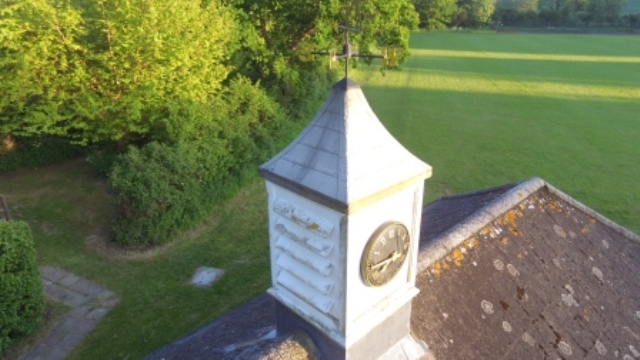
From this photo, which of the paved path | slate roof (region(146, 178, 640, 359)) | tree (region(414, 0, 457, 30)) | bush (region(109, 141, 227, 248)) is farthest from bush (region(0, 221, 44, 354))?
tree (region(414, 0, 457, 30))

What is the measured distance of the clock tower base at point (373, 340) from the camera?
199 inches

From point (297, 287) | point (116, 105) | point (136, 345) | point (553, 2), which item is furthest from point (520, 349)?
point (553, 2)

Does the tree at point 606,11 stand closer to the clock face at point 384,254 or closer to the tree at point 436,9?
the tree at point 436,9

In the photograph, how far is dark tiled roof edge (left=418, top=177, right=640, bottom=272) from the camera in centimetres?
674

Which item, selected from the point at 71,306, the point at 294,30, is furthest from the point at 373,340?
the point at 294,30

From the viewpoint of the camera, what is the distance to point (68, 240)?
1552 cm

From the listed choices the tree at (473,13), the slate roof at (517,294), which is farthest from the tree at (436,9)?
the slate roof at (517,294)

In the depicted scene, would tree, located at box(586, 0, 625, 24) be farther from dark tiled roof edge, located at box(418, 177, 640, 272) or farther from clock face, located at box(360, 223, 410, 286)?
clock face, located at box(360, 223, 410, 286)

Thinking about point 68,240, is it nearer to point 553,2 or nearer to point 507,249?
point 507,249

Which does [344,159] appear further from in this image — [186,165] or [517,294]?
[186,165]

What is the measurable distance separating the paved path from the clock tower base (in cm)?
808

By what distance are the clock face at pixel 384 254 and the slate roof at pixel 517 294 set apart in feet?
3.63

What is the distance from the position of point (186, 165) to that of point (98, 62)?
4225 mm

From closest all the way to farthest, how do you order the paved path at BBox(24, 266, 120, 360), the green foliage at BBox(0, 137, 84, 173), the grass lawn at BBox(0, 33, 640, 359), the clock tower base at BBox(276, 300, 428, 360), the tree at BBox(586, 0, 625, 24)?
the clock tower base at BBox(276, 300, 428, 360) → the paved path at BBox(24, 266, 120, 360) → the grass lawn at BBox(0, 33, 640, 359) → the green foliage at BBox(0, 137, 84, 173) → the tree at BBox(586, 0, 625, 24)
